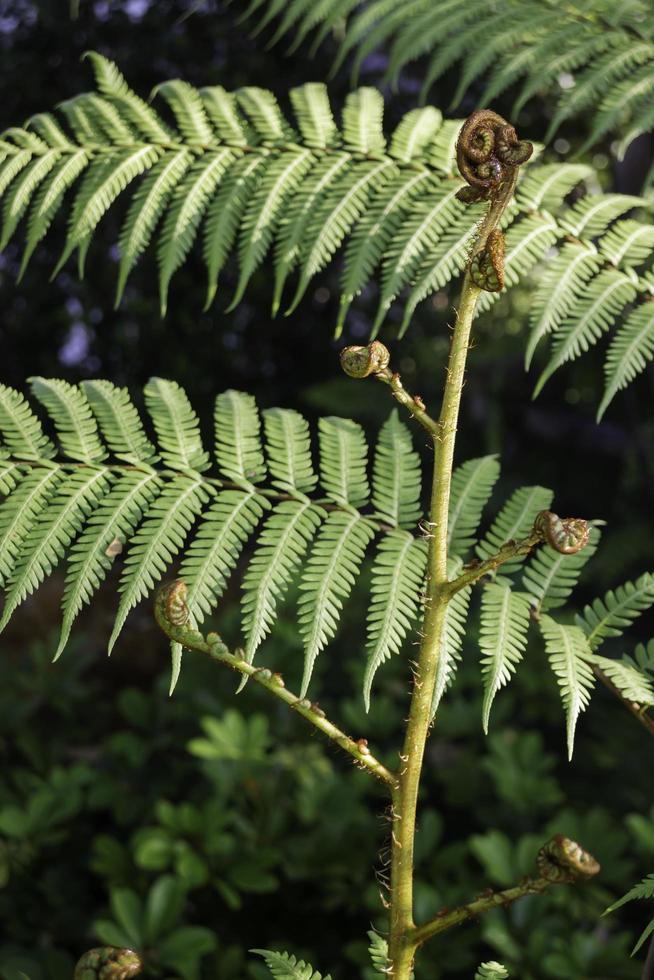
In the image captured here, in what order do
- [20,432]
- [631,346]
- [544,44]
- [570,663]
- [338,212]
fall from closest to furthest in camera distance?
Answer: [570,663] < [20,432] < [631,346] < [338,212] < [544,44]

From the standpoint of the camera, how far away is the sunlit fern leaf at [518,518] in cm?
104

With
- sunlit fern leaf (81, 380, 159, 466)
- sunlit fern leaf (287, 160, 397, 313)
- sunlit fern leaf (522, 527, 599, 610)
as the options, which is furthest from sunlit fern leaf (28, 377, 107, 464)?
sunlit fern leaf (522, 527, 599, 610)

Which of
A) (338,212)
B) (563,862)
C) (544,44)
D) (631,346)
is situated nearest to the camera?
(563,862)

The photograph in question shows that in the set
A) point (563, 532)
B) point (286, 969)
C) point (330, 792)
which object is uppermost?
point (563, 532)

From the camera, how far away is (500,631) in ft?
2.96

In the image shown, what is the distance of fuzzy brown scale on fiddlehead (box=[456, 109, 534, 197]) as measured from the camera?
2.23ft

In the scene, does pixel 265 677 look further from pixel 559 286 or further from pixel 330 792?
pixel 330 792

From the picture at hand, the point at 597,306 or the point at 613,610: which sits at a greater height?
the point at 597,306

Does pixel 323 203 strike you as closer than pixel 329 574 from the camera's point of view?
No

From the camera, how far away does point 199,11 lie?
12.8 feet

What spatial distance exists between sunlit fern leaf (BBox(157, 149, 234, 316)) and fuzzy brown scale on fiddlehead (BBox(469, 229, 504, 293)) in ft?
2.25

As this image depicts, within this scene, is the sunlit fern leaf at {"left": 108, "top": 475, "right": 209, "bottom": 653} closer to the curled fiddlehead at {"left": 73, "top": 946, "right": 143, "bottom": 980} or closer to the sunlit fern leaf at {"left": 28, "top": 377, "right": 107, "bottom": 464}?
the sunlit fern leaf at {"left": 28, "top": 377, "right": 107, "bottom": 464}

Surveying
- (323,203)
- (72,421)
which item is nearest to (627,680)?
(72,421)

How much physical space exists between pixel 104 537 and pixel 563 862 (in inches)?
19.9
